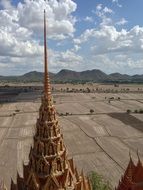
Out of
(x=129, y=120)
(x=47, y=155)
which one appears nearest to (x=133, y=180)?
(x=47, y=155)

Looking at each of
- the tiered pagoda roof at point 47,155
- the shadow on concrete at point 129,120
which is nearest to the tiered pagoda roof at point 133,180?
the tiered pagoda roof at point 47,155

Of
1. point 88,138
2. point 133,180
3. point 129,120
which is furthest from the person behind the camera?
point 129,120

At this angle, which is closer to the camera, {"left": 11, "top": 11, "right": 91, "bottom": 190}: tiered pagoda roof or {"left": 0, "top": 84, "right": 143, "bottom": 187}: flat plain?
{"left": 11, "top": 11, "right": 91, "bottom": 190}: tiered pagoda roof

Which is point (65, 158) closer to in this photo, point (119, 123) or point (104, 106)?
point (119, 123)

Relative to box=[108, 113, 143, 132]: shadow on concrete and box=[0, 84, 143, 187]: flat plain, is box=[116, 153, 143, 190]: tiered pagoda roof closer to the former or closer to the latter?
box=[0, 84, 143, 187]: flat plain

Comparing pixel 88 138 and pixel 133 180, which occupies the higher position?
pixel 133 180

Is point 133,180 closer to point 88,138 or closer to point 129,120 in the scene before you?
point 88,138

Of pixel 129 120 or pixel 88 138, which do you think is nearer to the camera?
pixel 88 138

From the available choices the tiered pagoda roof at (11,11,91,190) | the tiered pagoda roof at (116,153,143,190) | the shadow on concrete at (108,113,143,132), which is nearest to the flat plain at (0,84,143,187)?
the shadow on concrete at (108,113,143,132)

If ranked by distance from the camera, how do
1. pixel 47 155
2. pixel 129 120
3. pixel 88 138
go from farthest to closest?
pixel 129 120 < pixel 88 138 < pixel 47 155
